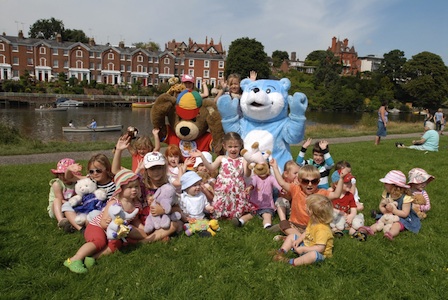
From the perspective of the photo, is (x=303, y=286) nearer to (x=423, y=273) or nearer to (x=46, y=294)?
(x=423, y=273)

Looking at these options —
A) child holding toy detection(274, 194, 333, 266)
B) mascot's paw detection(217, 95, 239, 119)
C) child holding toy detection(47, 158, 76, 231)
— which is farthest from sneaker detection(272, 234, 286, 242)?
child holding toy detection(47, 158, 76, 231)

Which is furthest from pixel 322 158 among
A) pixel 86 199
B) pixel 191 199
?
pixel 86 199

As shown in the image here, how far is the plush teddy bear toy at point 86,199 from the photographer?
426 centimetres

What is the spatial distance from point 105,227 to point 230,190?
1.73 metres

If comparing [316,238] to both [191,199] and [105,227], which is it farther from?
[105,227]

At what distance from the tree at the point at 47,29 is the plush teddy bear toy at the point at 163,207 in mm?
84509

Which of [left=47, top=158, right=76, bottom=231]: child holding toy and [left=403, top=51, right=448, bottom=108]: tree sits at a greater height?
[left=403, top=51, right=448, bottom=108]: tree

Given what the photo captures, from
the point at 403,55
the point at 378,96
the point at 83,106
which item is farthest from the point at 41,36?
the point at 403,55

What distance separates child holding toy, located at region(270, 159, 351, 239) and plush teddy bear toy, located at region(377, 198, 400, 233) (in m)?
0.91

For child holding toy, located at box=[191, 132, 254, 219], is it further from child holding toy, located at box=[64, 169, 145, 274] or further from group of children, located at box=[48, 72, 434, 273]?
child holding toy, located at box=[64, 169, 145, 274]

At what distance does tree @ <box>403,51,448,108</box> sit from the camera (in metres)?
60.1

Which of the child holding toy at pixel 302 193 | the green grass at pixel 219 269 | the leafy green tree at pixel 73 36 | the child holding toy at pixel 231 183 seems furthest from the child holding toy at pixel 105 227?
the leafy green tree at pixel 73 36

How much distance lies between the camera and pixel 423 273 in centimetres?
367

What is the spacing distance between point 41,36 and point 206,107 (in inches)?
3277
